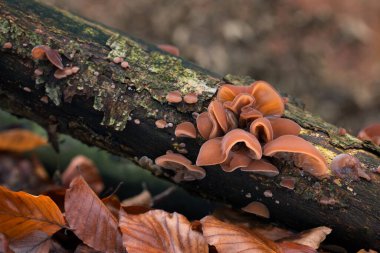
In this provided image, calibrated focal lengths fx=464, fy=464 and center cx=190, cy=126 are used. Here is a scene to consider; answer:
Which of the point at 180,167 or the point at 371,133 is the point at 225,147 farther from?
the point at 371,133

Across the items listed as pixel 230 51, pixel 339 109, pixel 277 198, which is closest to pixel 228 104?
pixel 277 198

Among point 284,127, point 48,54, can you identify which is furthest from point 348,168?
point 48,54

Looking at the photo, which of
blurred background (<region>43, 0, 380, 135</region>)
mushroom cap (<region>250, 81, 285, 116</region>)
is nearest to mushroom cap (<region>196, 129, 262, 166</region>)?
mushroom cap (<region>250, 81, 285, 116</region>)

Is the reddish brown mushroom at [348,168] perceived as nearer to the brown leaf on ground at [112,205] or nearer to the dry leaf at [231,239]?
the dry leaf at [231,239]

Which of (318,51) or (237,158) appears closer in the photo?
(237,158)

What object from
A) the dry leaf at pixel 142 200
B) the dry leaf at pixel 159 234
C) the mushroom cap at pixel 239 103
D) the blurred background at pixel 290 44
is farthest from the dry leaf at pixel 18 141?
the blurred background at pixel 290 44

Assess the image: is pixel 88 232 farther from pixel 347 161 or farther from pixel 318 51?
pixel 318 51

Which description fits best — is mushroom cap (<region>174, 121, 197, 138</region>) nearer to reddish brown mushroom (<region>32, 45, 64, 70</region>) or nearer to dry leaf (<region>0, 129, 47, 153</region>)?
reddish brown mushroom (<region>32, 45, 64, 70</region>)

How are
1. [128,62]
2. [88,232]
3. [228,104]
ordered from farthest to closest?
[128,62] → [228,104] → [88,232]
